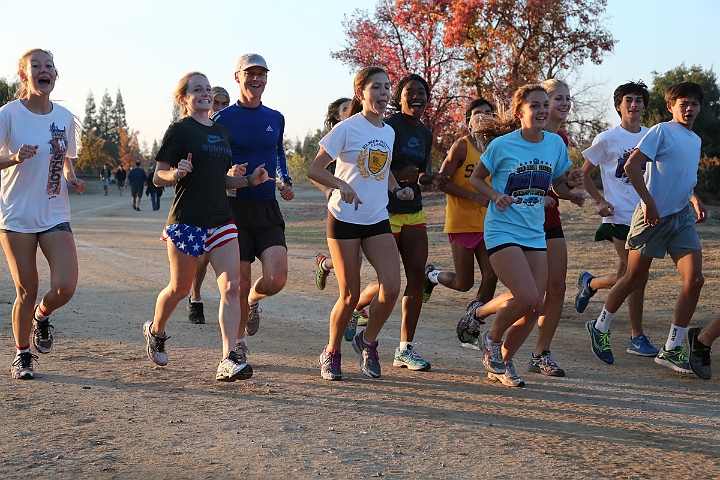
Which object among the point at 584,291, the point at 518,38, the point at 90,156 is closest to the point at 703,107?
the point at 518,38

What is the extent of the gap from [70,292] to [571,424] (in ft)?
11.5

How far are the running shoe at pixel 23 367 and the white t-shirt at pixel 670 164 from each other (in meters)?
4.80

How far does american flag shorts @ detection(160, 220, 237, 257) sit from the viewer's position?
602 cm

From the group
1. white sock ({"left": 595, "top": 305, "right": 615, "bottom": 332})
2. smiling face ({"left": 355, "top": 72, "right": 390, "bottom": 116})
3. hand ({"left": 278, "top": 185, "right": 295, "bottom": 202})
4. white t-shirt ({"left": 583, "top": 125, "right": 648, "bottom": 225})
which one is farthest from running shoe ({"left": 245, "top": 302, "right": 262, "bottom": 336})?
white t-shirt ({"left": 583, "top": 125, "right": 648, "bottom": 225})

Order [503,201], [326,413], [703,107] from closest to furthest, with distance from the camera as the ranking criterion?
[326,413], [503,201], [703,107]

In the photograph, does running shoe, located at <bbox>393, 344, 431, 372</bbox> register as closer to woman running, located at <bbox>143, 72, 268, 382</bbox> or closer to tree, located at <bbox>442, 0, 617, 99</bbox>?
woman running, located at <bbox>143, 72, 268, 382</bbox>

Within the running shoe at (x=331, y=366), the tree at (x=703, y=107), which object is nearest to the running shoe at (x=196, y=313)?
the running shoe at (x=331, y=366)

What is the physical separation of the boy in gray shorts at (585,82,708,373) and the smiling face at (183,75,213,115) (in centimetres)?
326

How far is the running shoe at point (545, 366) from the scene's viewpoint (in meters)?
6.58

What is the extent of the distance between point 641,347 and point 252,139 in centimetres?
373

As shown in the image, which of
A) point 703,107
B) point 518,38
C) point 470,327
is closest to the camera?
point 470,327

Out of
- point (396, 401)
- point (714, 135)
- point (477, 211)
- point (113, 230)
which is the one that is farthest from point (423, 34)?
point (396, 401)

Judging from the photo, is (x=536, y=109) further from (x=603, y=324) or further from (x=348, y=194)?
(x=603, y=324)

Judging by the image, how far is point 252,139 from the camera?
21.8ft
